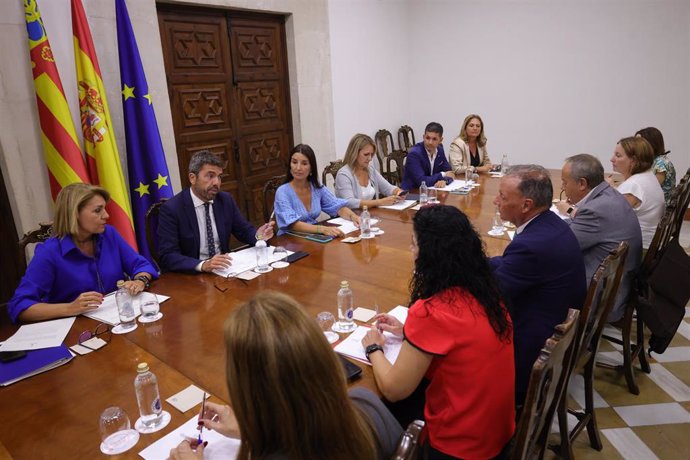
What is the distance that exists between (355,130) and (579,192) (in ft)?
11.9

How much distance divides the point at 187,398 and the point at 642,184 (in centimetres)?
300

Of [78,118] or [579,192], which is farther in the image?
[78,118]

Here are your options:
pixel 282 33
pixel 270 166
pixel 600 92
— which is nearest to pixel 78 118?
pixel 270 166

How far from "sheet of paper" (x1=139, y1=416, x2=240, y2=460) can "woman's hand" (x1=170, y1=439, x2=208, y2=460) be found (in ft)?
0.07

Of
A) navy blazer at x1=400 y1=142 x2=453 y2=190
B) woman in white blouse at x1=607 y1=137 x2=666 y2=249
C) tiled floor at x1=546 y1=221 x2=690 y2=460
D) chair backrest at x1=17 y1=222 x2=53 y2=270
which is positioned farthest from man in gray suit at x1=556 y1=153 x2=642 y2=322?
chair backrest at x1=17 y1=222 x2=53 y2=270

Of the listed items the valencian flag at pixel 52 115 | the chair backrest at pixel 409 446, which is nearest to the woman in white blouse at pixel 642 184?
the chair backrest at pixel 409 446

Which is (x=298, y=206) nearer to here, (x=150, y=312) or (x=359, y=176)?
(x=359, y=176)

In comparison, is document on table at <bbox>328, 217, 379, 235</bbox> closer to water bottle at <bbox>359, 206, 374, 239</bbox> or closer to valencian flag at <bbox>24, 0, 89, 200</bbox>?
water bottle at <bbox>359, 206, 374, 239</bbox>

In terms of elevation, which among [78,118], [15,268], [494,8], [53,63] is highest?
[494,8]

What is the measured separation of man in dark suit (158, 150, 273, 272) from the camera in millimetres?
2383

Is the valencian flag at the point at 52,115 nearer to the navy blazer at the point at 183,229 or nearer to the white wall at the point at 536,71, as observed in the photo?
the navy blazer at the point at 183,229

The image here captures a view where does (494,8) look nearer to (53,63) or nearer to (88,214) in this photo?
(53,63)

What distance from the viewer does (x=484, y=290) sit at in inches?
52.2

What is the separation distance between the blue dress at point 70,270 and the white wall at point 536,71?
357 cm
